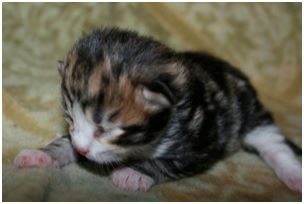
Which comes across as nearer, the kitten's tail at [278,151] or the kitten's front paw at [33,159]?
the kitten's front paw at [33,159]

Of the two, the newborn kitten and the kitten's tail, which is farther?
the kitten's tail

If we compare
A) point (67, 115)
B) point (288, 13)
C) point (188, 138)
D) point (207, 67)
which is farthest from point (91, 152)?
point (288, 13)

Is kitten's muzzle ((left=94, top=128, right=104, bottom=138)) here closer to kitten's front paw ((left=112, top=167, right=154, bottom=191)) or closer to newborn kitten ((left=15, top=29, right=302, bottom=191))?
newborn kitten ((left=15, top=29, right=302, bottom=191))

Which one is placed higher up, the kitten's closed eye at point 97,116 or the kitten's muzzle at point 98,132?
the kitten's closed eye at point 97,116

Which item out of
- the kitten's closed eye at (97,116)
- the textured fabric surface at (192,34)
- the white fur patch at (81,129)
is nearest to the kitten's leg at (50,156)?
the white fur patch at (81,129)

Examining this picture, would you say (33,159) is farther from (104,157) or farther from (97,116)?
(97,116)

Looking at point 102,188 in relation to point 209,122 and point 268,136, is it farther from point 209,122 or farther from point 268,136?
point 268,136

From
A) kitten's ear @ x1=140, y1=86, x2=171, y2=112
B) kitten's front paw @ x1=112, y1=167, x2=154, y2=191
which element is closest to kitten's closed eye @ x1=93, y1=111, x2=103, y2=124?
kitten's ear @ x1=140, y1=86, x2=171, y2=112

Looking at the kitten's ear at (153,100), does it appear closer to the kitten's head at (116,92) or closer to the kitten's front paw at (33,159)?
the kitten's head at (116,92)
